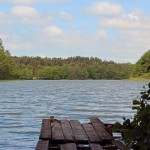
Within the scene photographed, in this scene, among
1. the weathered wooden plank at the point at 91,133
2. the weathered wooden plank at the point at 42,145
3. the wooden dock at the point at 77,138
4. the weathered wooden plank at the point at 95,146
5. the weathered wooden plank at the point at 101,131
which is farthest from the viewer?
the weathered wooden plank at the point at 101,131

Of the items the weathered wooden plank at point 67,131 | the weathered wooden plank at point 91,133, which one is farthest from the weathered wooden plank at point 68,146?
the weathered wooden plank at point 91,133

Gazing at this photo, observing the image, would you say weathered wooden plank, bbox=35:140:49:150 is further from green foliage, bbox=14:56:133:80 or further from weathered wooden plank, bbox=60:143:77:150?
green foliage, bbox=14:56:133:80

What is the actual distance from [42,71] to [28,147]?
6981 inches

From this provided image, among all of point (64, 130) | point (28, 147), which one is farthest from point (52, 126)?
point (28, 147)

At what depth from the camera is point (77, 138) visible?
7.88 m

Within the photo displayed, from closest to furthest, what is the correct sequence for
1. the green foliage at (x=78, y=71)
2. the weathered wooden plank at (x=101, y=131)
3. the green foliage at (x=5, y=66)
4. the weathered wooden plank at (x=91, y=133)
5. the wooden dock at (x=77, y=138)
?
the wooden dock at (x=77, y=138) → the weathered wooden plank at (x=91, y=133) → the weathered wooden plank at (x=101, y=131) → the green foliage at (x=5, y=66) → the green foliage at (x=78, y=71)

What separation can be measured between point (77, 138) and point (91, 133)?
79 centimetres

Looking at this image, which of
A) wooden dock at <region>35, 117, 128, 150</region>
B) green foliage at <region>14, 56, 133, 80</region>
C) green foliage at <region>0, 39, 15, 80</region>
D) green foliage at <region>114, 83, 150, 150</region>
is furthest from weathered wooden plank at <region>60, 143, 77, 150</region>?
green foliage at <region>14, 56, 133, 80</region>

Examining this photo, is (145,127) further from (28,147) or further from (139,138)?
(28,147)

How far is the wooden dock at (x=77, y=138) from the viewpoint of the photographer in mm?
7117

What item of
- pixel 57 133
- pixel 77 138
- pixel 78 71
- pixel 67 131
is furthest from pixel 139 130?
pixel 78 71

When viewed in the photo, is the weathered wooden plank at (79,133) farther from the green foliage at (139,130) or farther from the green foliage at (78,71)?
the green foliage at (78,71)

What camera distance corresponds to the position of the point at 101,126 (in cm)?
962

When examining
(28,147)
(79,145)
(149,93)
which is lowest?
(28,147)
